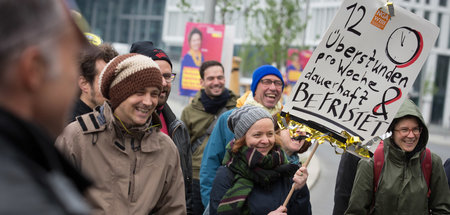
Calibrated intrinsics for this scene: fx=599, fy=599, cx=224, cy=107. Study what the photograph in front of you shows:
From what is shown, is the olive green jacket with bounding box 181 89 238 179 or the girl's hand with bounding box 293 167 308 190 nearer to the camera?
the girl's hand with bounding box 293 167 308 190

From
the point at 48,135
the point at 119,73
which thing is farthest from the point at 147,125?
the point at 48,135

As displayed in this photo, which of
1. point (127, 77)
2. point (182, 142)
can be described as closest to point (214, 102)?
point (182, 142)

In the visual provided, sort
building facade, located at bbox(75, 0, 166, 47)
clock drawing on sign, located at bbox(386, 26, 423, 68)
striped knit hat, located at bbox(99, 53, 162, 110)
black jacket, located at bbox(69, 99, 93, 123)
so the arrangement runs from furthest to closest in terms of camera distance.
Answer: building facade, located at bbox(75, 0, 166, 47)
clock drawing on sign, located at bbox(386, 26, 423, 68)
black jacket, located at bbox(69, 99, 93, 123)
striped knit hat, located at bbox(99, 53, 162, 110)

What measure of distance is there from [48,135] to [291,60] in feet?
81.9

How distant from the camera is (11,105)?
1.03 m

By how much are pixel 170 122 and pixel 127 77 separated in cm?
138

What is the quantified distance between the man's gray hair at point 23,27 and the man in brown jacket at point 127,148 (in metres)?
2.00

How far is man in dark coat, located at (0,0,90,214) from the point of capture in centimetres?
96

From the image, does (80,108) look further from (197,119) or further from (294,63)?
(294,63)

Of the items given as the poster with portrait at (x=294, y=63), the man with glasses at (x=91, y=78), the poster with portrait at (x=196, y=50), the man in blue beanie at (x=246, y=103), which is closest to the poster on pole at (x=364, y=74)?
the man in blue beanie at (x=246, y=103)

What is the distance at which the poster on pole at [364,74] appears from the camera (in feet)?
14.1

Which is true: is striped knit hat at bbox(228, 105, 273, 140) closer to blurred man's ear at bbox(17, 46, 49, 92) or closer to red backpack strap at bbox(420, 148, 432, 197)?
red backpack strap at bbox(420, 148, 432, 197)

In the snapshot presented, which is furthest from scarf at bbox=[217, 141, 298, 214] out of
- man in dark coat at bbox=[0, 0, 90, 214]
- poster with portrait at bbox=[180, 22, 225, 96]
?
poster with portrait at bbox=[180, 22, 225, 96]

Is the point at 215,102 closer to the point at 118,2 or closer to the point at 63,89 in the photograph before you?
the point at 63,89
